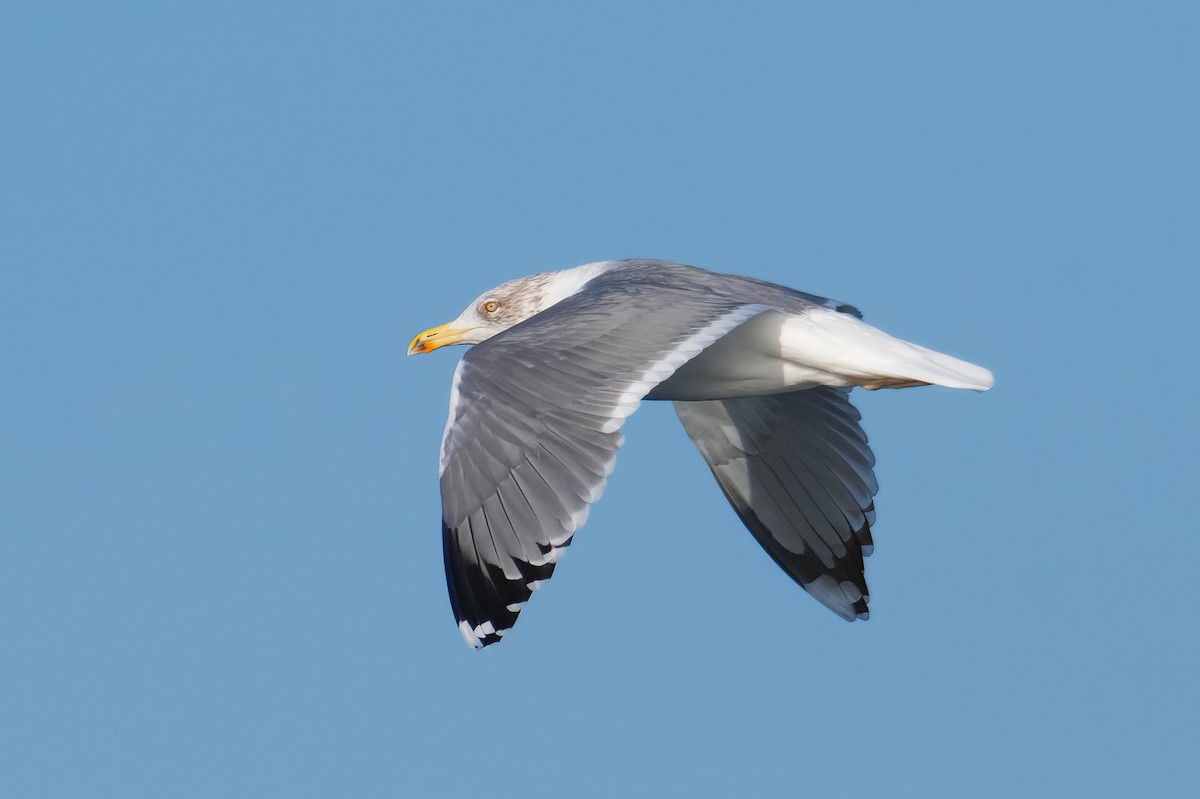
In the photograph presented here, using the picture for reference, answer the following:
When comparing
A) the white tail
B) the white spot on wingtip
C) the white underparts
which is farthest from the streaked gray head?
the white spot on wingtip

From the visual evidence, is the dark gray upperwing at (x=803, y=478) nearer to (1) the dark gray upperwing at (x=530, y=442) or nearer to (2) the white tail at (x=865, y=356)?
(2) the white tail at (x=865, y=356)

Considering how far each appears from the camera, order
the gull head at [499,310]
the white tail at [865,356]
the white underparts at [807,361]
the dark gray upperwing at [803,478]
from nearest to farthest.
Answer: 1. the white tail at [865,356]
2. the white underparts at [807,361]
3. the gull head at [499,310]
4. the dark gray upperwing at [803,478]

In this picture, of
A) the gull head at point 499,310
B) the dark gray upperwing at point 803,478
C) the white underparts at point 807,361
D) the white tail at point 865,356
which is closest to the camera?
the white tail at point 865,356

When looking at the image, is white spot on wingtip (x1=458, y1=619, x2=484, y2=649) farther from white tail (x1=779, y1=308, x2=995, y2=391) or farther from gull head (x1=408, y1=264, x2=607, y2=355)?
gull head (x1=408, y1=264, x2=607, y2=355)

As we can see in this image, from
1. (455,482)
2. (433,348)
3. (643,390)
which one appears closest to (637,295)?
(643,390)

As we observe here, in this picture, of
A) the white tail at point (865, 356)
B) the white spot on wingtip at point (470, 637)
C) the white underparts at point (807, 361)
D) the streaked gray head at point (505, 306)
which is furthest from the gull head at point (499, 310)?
the white spot on wingtip at point (470, 637)

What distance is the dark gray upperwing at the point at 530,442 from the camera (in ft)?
17.3

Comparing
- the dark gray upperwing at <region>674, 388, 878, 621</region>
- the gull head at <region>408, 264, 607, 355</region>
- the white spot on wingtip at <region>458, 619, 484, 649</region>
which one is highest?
the gull head at <region>408, 264, 607, 355</region>

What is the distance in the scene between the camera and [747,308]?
20.5 feet

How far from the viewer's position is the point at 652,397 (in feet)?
23.8

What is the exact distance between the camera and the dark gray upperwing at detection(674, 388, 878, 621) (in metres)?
8.15

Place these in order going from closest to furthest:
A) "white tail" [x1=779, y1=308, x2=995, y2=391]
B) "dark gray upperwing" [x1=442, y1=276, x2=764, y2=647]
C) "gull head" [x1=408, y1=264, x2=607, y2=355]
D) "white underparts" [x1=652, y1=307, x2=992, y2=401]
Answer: "dark gray upperwing" [x1=442, y1=276, x2=764, y2=647]
"white tail" [x1=779, y1=308, x2=995, y2=391]
"white underparts" [x1=652, y1=307, x2=992, y2=401]
"gull head" [x1=408, y1=264, x2=607, y2=355]

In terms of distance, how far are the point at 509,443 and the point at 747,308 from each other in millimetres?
1299

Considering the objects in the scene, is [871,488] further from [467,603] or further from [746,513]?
[467,603]
